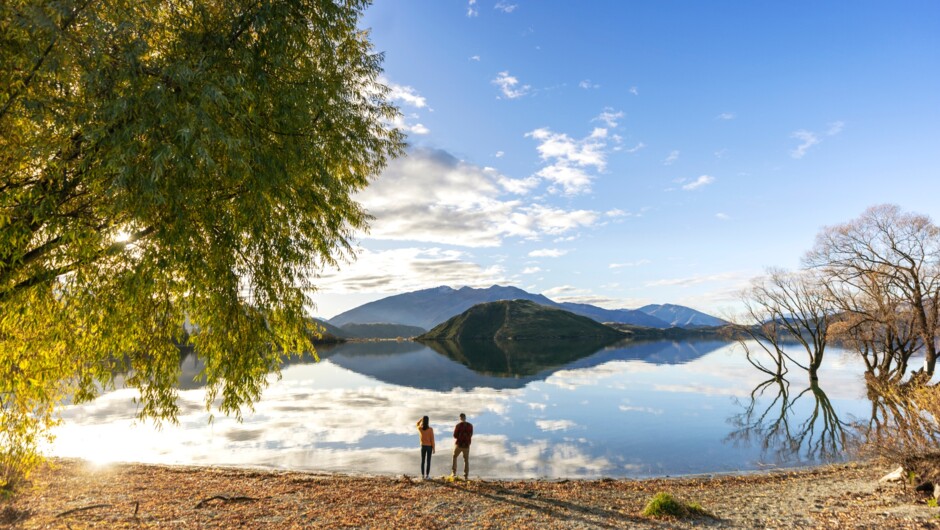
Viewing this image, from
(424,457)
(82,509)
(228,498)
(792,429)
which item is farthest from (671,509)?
(792,429)

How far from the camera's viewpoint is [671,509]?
46.0ft

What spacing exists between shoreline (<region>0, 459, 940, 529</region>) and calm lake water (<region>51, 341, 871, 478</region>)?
3355 millimetres

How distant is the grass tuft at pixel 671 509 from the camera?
13.9 meters

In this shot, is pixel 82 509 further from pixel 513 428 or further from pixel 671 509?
pixel 513 428

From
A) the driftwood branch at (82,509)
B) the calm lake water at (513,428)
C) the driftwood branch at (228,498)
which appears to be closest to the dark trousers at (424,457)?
the calm lake water at (513,428)

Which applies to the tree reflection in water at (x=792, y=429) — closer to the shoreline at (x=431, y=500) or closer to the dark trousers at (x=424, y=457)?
the shoreline at (x=431, y=500)

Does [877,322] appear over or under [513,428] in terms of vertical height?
over

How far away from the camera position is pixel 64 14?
289 inches

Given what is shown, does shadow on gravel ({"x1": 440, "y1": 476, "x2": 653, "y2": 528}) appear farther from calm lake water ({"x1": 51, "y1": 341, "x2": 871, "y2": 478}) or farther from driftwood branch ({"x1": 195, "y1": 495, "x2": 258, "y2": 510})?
driftwood branch ({"x1": 195, "y1": 495, "x2": 258, "y2": 510})

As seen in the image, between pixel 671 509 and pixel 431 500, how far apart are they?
8.35m

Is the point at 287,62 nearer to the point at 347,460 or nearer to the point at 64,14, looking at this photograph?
the point at 64,14

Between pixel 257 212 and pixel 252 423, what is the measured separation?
3106 centimetres

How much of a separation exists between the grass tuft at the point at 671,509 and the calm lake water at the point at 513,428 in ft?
25.8

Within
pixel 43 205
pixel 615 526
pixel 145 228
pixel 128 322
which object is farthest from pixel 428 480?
pixel 43 205
